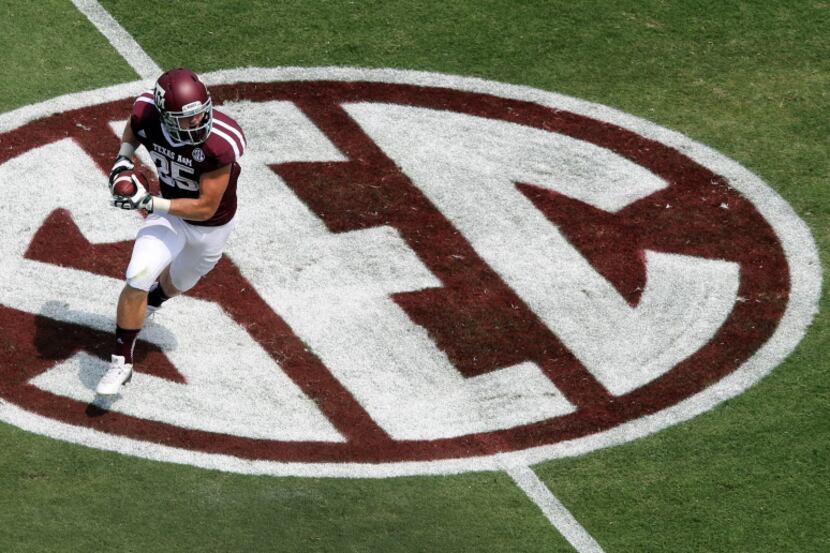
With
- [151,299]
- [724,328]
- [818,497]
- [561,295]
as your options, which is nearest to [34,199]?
[151,299]

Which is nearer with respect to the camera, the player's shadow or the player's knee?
the player's knee

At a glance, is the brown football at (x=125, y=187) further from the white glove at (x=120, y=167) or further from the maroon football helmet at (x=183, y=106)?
the maroon football helmet at (x=183, y=106)

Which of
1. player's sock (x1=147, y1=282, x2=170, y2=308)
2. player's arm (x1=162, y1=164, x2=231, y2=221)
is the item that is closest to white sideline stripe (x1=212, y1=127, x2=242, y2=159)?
player's arm (x1=162, y1=164, x2=231, y2=221)

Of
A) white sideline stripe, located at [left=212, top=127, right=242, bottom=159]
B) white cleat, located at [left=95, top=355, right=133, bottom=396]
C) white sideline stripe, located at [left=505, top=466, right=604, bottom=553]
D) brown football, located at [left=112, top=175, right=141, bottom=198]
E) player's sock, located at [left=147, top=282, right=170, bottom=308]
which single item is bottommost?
white sideline stripe, located at [left=505, top=466, right=604, bottom=553]

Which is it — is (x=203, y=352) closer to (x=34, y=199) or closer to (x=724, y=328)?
(x=34, y=199)

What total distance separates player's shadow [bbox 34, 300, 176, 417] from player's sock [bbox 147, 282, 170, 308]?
221 mm

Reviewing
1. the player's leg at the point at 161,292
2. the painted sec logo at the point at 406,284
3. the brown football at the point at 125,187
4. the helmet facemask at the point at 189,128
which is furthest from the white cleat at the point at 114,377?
the helmet facemask at the point at 189,128

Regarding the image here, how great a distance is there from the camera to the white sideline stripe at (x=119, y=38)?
42.2 ft

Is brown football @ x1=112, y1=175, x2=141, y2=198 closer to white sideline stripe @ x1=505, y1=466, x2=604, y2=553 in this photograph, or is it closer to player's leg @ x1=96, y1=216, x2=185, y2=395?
player's leg @ x1=96, y1=216, x2=185, y2=395

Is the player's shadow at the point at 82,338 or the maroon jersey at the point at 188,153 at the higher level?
the maroon jersey at the point at 188,153

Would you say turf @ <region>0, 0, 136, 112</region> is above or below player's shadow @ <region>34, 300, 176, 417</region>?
above

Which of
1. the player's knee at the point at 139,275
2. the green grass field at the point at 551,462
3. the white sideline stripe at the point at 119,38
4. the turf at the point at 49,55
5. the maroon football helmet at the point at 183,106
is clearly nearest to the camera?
the green grass field at the point at 551,462

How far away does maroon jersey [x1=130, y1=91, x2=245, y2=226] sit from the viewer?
954cm

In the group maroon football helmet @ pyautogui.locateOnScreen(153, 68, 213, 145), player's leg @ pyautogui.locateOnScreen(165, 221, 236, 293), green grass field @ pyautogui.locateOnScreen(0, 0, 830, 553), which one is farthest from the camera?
player's leg @ pyautogui.locateOnScreen(165, 221, 236, 293)
